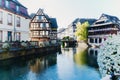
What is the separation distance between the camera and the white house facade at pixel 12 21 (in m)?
31.3

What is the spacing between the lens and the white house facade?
31.3 m

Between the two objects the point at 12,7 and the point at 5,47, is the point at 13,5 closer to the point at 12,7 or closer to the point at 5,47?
the point at 12,7

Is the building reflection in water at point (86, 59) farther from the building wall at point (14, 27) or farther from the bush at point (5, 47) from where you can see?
the building wall at point (14, 27)

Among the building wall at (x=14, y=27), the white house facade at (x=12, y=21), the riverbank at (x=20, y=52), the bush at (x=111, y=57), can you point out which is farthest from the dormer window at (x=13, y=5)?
the bush at (x=111, y=57)

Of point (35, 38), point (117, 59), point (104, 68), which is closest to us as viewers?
point (117, 59)

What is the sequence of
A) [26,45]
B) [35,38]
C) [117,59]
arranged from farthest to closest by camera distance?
[35,38] < [26,45] < [117,59]

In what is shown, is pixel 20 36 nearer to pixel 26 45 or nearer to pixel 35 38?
pixel 26 45

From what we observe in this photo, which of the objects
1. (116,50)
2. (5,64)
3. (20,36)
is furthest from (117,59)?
(20,36)

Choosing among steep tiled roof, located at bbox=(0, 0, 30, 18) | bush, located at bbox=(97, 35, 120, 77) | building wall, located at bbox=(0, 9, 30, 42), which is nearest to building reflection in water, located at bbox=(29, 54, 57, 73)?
building wall, located at bbox=(0, 9, 30, 42)

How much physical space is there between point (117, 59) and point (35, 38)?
201ft

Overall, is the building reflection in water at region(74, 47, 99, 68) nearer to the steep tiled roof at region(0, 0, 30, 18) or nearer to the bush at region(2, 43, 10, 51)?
the bush at region(2, 43, 10, 51)

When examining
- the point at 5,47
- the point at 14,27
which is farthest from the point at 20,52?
the point at 14,27

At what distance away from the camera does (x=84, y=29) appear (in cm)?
8269

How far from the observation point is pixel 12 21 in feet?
113
